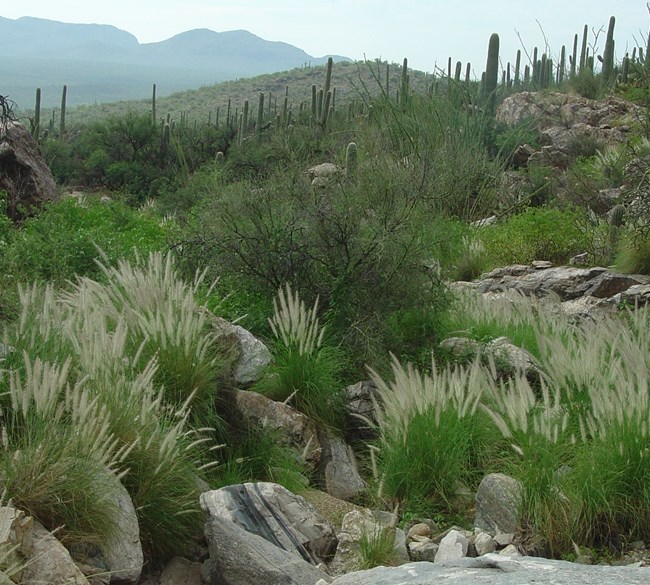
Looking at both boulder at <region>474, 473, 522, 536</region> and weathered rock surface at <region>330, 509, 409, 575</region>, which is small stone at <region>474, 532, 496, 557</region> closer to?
boulder at <region>474, 473, 522, 536</region>

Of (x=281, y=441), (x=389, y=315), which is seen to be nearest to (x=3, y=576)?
(x=281, y=441)

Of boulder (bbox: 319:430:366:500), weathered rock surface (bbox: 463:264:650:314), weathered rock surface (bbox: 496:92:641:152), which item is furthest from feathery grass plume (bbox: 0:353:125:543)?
weathered rock surface (bbox: 496:92:641:152)

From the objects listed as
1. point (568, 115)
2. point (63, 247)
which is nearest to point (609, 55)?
point (568, 115)

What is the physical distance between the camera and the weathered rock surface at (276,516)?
5.07m

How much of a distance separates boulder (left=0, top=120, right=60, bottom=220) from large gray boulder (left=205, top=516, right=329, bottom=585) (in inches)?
403

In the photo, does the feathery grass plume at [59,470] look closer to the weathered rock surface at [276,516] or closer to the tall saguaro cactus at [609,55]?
the weathered rock surface at [276,516]

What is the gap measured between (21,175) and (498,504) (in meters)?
11.3

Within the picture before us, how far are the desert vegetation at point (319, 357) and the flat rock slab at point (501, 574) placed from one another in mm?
1412

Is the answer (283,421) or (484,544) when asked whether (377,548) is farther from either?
(283,421)

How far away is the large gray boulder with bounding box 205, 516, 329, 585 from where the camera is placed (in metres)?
4.57

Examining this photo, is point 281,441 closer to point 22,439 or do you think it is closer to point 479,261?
point 22,439

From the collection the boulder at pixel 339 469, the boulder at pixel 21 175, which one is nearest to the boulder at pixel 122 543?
the boulder at pixel 339 469

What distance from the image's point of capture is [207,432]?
6148mm

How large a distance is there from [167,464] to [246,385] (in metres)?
2.10
